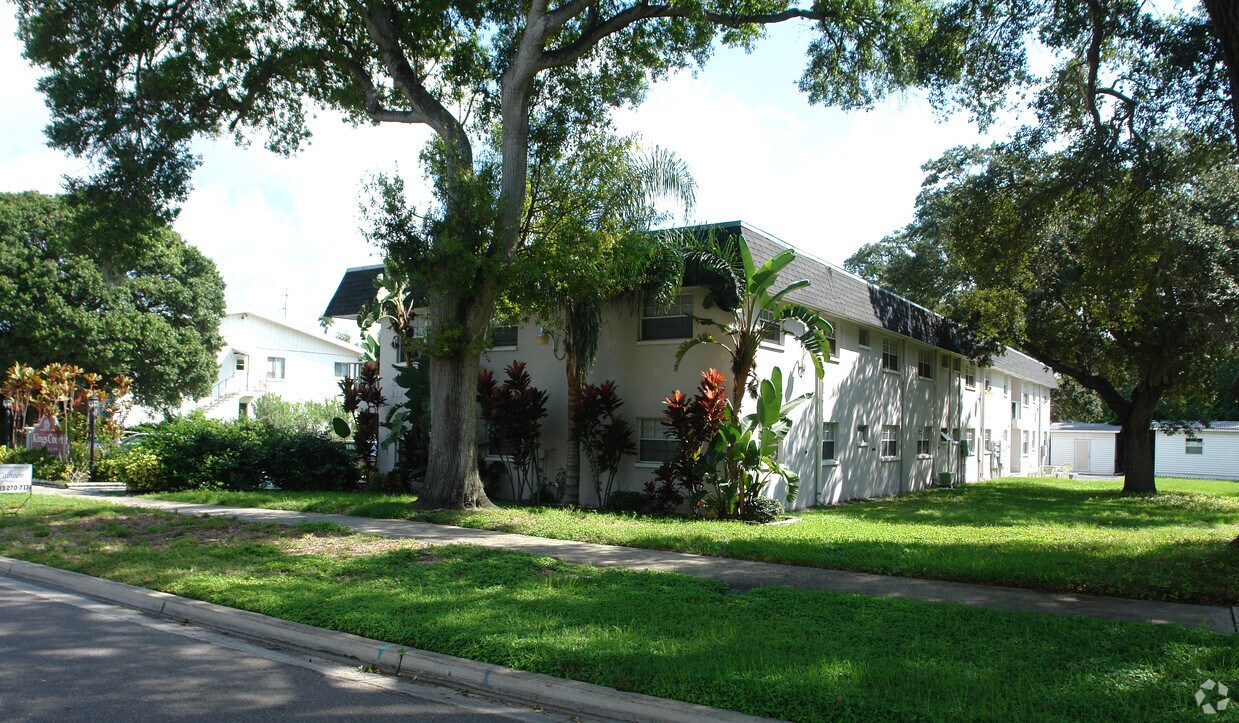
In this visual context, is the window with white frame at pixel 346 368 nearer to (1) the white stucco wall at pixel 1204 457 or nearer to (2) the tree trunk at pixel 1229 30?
(1) the white stucco wall at pixel 1204 457

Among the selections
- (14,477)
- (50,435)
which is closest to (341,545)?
(14,477)

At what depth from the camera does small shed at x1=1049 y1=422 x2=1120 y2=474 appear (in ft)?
161

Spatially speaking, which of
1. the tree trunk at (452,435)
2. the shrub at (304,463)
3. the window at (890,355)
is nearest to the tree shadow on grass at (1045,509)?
the window at (890,355)

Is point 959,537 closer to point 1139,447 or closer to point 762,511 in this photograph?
point 762,511

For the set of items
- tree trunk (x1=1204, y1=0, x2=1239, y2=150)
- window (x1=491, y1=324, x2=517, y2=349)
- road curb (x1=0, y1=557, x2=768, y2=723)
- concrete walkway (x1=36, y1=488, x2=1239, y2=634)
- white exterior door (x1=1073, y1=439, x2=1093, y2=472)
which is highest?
tree trunk (x1=1204, y1=0, x2=1239, y2=150)

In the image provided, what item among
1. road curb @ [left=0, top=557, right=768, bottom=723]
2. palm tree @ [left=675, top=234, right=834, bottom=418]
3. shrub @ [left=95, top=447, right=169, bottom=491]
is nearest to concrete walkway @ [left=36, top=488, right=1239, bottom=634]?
road curb @ [left=0, top=557, right=768, bottom=723]

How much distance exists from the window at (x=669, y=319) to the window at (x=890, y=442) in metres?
9.91

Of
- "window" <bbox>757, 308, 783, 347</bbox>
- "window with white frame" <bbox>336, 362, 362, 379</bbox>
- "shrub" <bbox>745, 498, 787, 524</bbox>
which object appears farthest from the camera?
"window with white frame" <bbox>336, 362, 362, 379</bbox>

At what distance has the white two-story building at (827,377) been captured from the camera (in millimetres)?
17484

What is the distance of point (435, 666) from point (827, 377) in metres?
15.6

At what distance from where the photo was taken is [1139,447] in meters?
27.3

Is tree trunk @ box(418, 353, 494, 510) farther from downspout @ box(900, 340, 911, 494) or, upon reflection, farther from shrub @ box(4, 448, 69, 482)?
downspout @ box(900, 340, 911, 494)

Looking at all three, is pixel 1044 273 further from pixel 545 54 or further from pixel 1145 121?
pixel 545 54

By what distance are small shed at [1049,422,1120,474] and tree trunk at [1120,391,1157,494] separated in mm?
23421
